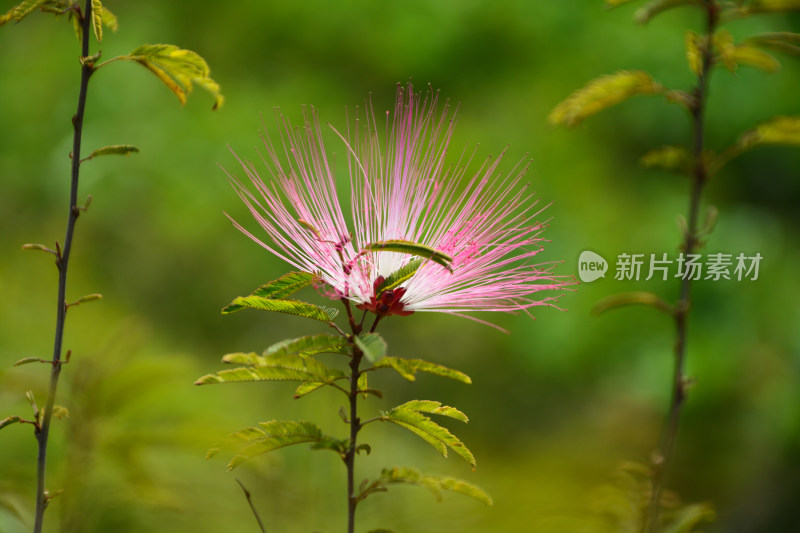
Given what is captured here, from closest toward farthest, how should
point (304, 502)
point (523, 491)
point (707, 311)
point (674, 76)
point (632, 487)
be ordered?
point (632, 487), point (304, 502), point (523, 491), point (707, 311), point (674, 76)

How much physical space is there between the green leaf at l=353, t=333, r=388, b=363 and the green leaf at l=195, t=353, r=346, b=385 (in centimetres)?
5

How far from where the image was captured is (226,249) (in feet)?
7.95

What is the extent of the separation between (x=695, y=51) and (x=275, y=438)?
23.3 inches

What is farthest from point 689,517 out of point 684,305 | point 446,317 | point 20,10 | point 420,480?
point 446,317

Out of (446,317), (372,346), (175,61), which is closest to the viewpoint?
(372,346)

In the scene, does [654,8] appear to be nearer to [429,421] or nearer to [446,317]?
[429,421]

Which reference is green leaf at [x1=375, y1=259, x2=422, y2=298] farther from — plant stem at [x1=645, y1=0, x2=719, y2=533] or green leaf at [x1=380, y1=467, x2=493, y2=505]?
plant stem at [x1=645, y1=0, x2=719, y2=533]

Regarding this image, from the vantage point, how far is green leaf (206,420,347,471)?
0.52m

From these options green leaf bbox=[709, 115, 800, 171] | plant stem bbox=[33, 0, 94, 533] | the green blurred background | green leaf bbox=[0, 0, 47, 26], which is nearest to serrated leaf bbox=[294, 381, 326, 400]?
plant stem bbox=[33, 0, 94, 533]

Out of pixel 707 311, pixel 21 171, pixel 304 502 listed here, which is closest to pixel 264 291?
pixel 304 502

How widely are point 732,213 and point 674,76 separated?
49 cm

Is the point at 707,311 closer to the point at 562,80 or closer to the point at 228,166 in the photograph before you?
the point at 562,80

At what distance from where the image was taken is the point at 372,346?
0.48 m

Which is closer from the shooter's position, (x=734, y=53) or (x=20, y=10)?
(x=20, y=10)
